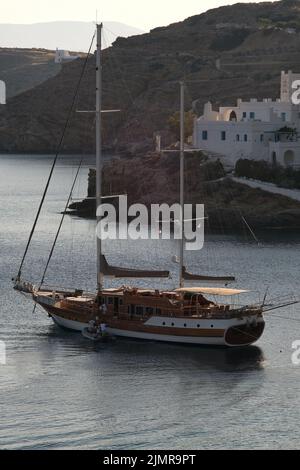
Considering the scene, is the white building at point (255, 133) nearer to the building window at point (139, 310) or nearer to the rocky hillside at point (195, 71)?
the rocky hillside at point (195, 71)

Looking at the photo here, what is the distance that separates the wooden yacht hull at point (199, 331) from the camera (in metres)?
50.2

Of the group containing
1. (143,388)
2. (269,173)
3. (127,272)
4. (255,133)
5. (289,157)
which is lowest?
(143,388)

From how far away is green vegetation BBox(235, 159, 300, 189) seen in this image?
94125 mm

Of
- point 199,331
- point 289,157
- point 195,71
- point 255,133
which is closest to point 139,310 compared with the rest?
point 199,331

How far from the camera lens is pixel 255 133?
321 ft

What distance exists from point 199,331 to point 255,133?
49.1m

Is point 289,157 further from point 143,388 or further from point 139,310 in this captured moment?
point 143,388

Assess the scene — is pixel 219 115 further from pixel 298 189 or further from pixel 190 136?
pixel 298 189

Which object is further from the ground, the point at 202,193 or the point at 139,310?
the point at 139,310

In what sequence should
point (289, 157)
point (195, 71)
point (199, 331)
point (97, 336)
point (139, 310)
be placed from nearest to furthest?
point (199, 331) < point (97, 336) < point (139, 310) < point (289, 157) < point (195, 71)

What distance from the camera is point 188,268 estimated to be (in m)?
67.4

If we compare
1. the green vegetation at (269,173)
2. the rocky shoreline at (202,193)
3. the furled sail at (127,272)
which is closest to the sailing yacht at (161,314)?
the furled sail at (127,272)

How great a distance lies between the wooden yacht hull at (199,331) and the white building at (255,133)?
47.9 m
